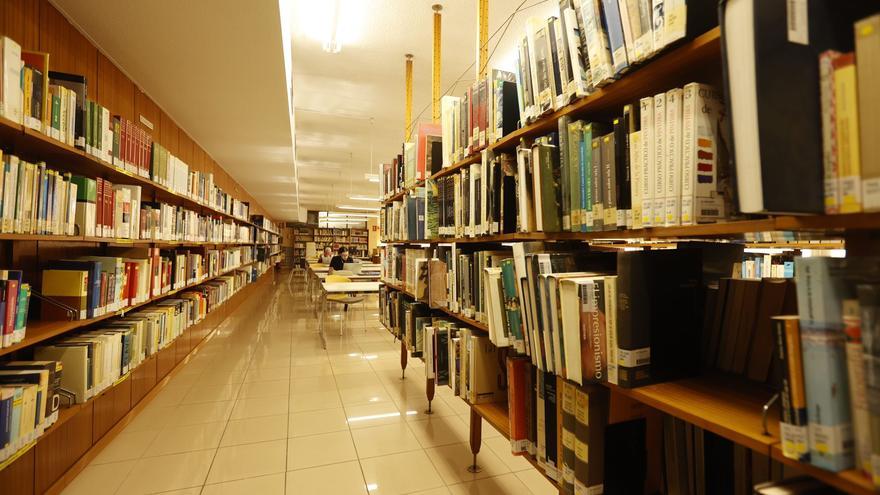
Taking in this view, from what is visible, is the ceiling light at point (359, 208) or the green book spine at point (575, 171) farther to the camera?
the ceiling light at point (359, 208)

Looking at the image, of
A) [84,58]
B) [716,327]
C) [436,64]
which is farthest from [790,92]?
[84,58]

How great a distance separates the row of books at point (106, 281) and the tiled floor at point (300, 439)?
0.92 m

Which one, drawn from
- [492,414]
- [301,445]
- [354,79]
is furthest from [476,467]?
[354,79]

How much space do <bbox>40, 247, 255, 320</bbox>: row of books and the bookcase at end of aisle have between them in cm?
235

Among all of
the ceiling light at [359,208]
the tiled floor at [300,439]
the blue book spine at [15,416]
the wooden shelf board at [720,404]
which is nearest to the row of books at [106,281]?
the blue book spine at [15,416]

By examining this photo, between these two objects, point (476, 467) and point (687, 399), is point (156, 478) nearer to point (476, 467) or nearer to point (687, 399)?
point (476, 467)

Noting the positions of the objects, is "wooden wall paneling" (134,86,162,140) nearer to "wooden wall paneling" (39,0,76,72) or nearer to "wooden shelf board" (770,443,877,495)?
"wooden wall paneling" (39,0,76,72)

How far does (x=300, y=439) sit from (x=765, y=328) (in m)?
2.64

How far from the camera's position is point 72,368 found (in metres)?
1.99

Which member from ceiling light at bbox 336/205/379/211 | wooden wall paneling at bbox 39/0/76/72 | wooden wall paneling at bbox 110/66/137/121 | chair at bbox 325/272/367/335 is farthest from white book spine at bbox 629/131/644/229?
ceiling light at bbox 336/205/379/211

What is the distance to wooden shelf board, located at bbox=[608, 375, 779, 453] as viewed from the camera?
789 mm

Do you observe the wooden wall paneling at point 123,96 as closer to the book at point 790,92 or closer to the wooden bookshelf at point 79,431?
the wooden bookshelf at point 79,431

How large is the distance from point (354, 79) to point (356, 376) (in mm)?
3453

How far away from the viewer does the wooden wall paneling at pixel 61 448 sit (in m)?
1.95
